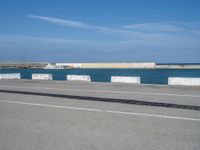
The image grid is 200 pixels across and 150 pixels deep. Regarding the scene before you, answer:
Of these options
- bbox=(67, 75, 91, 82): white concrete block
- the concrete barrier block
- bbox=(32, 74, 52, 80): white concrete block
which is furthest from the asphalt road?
bbox=(32, 74, 52, 80): white concrete block

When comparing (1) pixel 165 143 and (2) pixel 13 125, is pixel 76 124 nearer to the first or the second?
(2) pixel 13 125

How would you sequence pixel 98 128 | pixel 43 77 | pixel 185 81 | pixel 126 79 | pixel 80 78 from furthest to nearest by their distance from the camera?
pixel 43 77 < pixel 80 78 < pixel 126 79 < pixel 185 81 < pixel 98 128

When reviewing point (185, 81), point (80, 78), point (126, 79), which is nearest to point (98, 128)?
point (185, 81)

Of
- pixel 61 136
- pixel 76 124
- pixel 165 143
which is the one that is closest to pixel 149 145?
pixel 165 143

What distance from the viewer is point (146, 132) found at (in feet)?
24.1

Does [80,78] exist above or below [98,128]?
above

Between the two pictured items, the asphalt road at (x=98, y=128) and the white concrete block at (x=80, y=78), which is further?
the white concrete block at (x=80, y=78)

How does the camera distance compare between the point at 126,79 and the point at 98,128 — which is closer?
the point at 98,128

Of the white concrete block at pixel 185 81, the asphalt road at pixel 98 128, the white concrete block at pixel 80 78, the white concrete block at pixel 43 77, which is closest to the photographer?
the asphalt road at pixel 98 128

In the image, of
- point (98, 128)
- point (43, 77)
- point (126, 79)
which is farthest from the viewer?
point (43, 77)

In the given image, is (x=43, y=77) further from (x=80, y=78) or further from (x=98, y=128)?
(x=98, y=128)

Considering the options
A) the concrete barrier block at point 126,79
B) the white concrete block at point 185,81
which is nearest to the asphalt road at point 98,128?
the white concrete block at point 185,81

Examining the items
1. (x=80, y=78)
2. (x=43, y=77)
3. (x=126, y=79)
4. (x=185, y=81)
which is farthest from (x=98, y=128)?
(x=43, y=77)

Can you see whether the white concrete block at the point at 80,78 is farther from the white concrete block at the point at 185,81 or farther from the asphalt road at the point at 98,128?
the asphalt road at the point at 98,128
